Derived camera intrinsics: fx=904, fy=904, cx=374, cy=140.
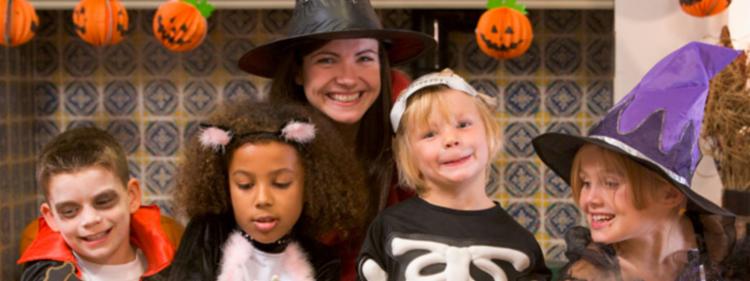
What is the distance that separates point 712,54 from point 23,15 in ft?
5.59

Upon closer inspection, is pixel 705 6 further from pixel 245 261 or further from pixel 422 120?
pixel 245 261

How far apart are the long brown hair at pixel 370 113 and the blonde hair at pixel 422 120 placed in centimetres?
24

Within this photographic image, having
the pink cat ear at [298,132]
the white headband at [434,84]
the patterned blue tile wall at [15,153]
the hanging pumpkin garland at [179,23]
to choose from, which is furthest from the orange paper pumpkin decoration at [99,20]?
the white headband at [434,84]

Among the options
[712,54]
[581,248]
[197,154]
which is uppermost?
[712,54]

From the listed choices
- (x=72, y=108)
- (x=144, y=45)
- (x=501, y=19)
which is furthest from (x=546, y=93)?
(x=72, y=108)

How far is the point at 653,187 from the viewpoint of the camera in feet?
5.25

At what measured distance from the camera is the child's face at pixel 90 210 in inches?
70.3

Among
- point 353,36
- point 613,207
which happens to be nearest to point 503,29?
point 353,36

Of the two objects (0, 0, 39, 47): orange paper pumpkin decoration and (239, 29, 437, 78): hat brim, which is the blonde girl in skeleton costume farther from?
(0, 0, 39, 47): orange paper pumpkin decoration

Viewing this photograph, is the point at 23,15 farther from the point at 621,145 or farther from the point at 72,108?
the point at 621,145

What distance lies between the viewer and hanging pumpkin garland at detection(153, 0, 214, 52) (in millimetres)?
2381

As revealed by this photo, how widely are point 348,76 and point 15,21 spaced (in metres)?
0.95

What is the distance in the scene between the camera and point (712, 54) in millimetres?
1598

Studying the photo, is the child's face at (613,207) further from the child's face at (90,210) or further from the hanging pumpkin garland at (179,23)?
the hanging pumpkin garland at (179,23)
